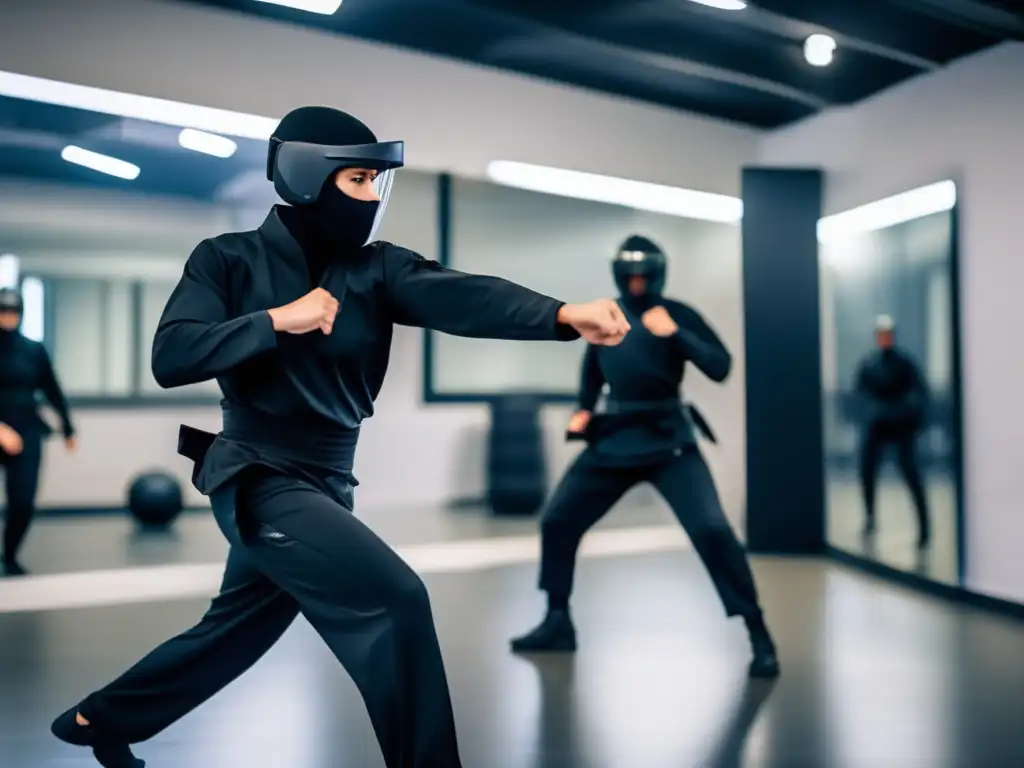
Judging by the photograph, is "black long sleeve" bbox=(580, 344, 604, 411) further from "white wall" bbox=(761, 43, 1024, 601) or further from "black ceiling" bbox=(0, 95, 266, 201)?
"black ceiling" bbox=(0, 95, 266, 201)

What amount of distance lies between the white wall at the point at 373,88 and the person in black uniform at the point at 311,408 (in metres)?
2.82

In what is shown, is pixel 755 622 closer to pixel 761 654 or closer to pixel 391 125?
pixel 761 654

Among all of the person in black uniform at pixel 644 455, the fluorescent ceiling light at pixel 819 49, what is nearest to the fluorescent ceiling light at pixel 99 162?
the fluorescent ceiling light at pixel 819 49

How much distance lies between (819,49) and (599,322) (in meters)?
3.50

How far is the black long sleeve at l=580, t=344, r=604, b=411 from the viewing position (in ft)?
12.0

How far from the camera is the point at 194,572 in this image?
5.09 metres

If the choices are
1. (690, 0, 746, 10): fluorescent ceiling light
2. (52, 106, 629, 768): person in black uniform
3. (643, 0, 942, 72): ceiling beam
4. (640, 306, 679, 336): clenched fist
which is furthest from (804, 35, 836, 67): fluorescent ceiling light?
(52, 106, 629, 768): person in black uniform

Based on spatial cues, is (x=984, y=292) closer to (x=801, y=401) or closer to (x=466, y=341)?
(x=801, y=401)

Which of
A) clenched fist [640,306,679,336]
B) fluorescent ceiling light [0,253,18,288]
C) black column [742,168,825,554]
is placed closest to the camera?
clenched fist [640,306,679,336]

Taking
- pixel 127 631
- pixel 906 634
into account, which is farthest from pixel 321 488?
pixel 906 634

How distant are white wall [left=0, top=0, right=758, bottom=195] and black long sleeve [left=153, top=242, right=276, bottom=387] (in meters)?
2.98

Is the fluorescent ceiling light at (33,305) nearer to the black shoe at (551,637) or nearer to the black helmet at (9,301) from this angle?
the black helmet at (9,301)

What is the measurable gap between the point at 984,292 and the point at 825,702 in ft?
7.16

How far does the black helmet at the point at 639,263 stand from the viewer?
3.50m
